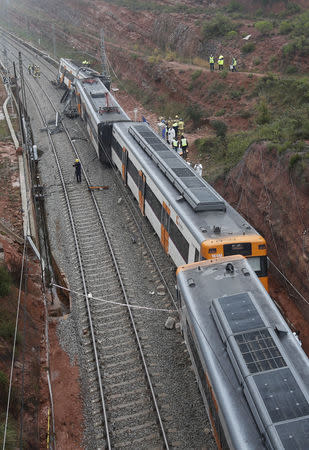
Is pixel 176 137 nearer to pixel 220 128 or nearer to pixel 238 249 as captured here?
pixel 220 128

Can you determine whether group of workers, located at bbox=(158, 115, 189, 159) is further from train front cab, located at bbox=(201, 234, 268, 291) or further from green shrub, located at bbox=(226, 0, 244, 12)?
green shrub, located at bbox=(226, 0, 244, 12)

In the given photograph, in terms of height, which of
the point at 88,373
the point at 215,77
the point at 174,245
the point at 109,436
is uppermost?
the point at 215,77

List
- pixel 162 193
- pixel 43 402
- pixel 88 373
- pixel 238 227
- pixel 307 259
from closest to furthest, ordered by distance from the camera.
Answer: pixel 43 402, pixel 88 373, pixel 238 227, pixel 307 259, pixel 162 193

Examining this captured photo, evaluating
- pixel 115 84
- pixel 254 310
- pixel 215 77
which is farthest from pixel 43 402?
pixel 115 84

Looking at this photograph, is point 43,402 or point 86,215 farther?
point 86,215

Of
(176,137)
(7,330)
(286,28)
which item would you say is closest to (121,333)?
(7,330)

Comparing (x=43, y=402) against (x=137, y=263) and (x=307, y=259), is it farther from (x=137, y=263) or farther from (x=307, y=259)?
(x=307, y=259)

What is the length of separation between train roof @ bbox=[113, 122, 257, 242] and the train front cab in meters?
0.34

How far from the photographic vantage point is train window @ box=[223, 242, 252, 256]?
12617mm

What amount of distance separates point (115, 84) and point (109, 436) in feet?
138

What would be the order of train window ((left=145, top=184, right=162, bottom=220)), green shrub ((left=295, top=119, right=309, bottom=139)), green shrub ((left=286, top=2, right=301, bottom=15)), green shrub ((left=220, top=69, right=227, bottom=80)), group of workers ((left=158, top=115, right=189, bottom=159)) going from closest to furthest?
1. train window ((left=145, top=184, right=162, bottom=220))
2. green shrub ((left=295, top=119, right=309, bottom=139))
3. group of workers ((left=158, top=115, right=189, bottom=159))
4. green shrub ((left=220, top=69, right=227, bottom=80))
5. green shrub ((left=286, top=2, right=301, bottom=15))

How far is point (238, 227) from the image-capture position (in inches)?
537

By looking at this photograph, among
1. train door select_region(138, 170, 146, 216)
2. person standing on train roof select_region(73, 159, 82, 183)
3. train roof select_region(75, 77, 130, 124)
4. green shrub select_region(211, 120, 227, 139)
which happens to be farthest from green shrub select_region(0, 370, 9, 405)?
green shrub select_region(211, 120, 227, 139)

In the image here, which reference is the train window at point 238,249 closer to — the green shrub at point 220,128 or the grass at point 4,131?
the green shrub at point 220,128
